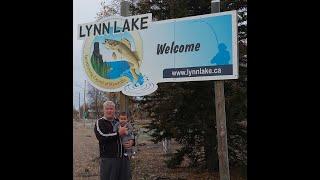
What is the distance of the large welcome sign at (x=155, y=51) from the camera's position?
576 cm

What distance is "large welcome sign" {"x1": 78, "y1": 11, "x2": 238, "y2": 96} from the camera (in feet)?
18.9

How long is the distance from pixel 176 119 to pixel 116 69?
936 mm

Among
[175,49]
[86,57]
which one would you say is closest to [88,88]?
[86,57]

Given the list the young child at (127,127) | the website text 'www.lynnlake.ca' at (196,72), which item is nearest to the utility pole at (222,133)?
the website text 'www.lynnlake.ca' at (196,72)

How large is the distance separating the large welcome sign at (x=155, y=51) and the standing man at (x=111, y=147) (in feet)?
1.15

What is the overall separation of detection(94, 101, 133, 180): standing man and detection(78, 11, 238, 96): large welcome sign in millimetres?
349

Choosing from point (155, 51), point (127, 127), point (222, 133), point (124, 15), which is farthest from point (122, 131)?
point (124, 15)

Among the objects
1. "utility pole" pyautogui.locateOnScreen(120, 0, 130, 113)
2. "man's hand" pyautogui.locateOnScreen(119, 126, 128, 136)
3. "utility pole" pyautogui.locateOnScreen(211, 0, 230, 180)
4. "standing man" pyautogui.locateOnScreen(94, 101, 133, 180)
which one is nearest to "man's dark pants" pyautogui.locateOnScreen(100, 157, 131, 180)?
"standing man" pyautogui.locateOnScreen(94, 101, 133, 180)

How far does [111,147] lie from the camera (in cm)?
644

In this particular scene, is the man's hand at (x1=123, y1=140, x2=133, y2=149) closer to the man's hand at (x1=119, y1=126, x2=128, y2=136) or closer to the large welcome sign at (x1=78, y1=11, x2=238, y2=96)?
the man's hand at (x1=119, y1=126, x2=128, y2=136)

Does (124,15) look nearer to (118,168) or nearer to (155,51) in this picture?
(155,51)

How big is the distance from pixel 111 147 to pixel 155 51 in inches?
49.9

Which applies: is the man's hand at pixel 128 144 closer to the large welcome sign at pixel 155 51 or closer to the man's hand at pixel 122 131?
the man's hand at pixel 122 131
